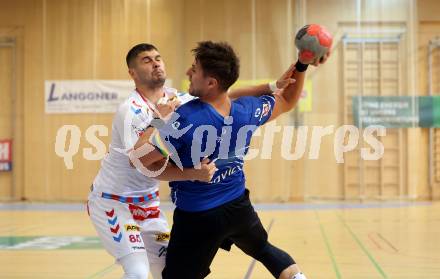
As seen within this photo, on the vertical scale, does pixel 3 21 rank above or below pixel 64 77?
above

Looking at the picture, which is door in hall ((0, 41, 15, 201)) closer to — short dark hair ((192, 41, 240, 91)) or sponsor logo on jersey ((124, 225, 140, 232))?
sponsor logo on jersey ((124, 225, 140, 232))

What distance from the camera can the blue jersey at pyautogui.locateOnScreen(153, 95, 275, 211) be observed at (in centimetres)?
397

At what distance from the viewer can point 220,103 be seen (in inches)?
164

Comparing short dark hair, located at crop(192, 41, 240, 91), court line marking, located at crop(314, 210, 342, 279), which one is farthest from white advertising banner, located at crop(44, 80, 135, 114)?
short dark hair, located at crop(192, 41, 240, 91)

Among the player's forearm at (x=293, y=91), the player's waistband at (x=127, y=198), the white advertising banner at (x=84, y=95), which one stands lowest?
the player's waistband at (x=127, y=198)

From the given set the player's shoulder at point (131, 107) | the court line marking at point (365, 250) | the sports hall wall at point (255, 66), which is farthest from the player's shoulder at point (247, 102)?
the sports hall wall at point (255, 66)

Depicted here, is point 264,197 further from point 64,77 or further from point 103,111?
point 64,77

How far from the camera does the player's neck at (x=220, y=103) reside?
413cm

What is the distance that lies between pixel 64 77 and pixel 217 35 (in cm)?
444

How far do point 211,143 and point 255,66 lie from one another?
13489 millimetres

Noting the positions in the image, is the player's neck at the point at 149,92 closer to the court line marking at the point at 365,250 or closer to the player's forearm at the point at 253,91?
the player's forearm at the point at 253,91

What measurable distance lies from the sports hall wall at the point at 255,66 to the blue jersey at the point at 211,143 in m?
12.5

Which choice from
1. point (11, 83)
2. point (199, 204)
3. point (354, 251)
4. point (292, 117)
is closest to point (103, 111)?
point (11, 83)

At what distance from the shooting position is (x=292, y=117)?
1703 cm
